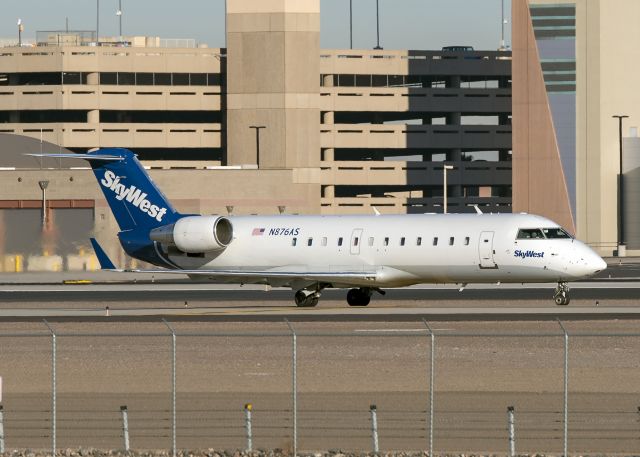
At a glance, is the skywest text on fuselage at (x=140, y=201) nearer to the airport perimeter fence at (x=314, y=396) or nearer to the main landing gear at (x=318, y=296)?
the main landing gear at (x=318, y=296)

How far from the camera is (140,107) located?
146125 millimetres

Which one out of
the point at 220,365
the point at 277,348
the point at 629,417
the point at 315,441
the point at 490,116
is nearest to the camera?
the point at 315,441

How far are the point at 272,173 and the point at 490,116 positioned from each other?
61834mm

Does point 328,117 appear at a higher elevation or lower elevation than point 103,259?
higher

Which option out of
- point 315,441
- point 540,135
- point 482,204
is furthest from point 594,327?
point 482,204

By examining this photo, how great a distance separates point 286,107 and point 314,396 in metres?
109

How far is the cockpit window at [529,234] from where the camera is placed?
4809 centimetres

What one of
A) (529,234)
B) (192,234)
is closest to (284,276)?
(192,234)

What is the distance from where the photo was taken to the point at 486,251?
4825 centimetres

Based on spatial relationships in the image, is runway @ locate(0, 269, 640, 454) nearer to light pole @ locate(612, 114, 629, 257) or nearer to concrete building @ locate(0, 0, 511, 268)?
light pole @ locate(612, 114, 629, 257)

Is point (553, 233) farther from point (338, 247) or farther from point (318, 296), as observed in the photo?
point (318, 296)

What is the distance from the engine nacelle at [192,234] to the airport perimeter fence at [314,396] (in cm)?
1366

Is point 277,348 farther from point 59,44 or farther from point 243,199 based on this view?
point 59,44

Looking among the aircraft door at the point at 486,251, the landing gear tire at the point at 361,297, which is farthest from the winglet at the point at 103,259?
the aircraft door at the point at 486,251
